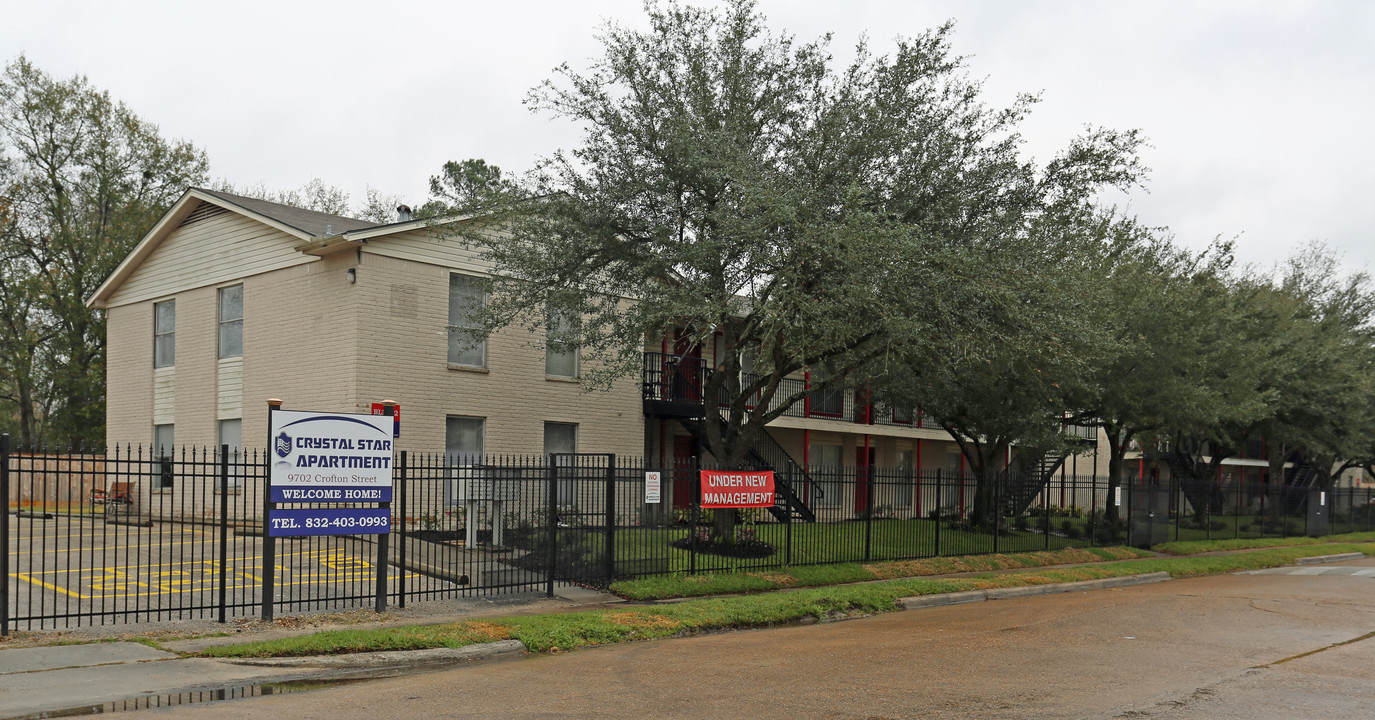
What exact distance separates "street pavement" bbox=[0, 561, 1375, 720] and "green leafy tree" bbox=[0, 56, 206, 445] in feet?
111

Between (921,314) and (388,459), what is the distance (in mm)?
9163

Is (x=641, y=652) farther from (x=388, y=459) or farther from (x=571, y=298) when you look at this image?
(x=571, y=298)

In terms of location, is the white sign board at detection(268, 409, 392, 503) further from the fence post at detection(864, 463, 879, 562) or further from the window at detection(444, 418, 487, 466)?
the window at detection(444, 418, 487, 466)

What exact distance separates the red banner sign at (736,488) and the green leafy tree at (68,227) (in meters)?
29.8

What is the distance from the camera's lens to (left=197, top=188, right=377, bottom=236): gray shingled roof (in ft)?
78.8

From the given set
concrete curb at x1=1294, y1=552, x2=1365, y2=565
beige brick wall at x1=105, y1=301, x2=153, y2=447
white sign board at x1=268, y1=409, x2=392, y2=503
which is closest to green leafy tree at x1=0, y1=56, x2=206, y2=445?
beige brick wall at x1=105, y1=301, x2=153, y2=447

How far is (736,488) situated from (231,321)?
14243mm

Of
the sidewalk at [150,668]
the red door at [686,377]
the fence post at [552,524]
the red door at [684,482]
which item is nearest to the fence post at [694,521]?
the red door at [684,482]

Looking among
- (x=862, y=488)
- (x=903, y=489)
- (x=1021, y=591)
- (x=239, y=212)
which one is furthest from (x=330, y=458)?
(x=239, y=212)

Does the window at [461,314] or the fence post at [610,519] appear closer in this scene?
the fence post at [610,519]

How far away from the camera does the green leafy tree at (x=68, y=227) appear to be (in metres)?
38.9

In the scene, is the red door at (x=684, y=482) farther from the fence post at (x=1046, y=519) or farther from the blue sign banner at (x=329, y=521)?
the fence post at (x=1046, y=519)

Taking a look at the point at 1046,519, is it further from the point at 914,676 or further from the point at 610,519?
the point at 914,676

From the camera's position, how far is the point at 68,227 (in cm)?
4012
